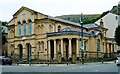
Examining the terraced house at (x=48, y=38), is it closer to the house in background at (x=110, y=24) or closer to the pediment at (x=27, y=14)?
the pediment at (x=27, y=14)

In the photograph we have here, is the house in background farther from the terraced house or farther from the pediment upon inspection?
the pediment

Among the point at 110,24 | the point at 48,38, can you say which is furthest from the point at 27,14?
the point at 110,24

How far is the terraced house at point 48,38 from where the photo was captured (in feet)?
204

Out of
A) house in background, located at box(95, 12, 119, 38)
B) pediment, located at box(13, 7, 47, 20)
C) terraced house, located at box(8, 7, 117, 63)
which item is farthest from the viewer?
house in background, located at box(95, 12, 119, 38)

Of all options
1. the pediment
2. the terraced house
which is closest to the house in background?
the terraced house

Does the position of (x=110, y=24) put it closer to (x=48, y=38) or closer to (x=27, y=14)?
(x=27, y=14)

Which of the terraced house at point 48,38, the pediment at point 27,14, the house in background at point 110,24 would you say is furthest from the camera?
the house in background at point 110,24

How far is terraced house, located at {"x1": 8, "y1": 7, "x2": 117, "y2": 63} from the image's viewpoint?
62281 millimetres

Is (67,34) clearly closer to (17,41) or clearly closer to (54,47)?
(54,47)

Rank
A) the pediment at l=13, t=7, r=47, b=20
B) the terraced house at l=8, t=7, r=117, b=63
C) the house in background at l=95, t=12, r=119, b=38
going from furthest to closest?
the house in background at l=95, t=12, r=119, b=38, the pediment at l=13, t=7, r=47, b=20, the terraced house at l=8, t=7, r=117, b=63

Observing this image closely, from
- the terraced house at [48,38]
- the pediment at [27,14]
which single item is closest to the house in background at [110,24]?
the terraced house at [48,38]

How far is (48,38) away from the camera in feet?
212

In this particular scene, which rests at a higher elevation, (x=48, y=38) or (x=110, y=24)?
(x=110, y=24)

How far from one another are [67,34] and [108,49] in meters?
19.4
